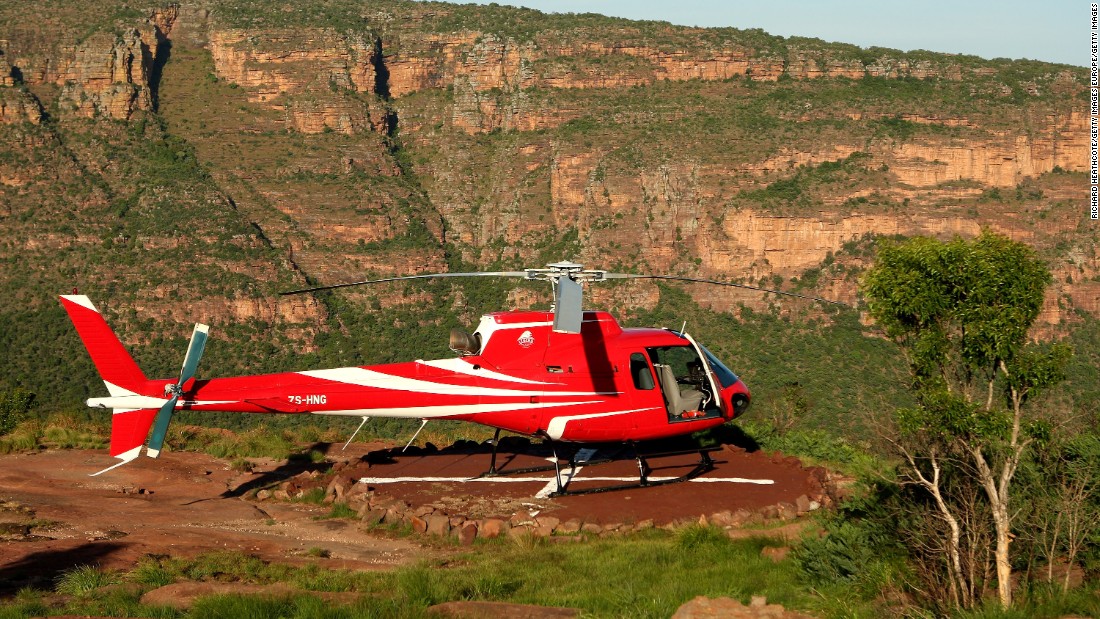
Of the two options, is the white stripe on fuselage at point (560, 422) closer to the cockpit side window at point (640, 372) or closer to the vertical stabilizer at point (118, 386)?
the cockpit side window at point (640, 372)

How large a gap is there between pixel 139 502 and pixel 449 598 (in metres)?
8.54

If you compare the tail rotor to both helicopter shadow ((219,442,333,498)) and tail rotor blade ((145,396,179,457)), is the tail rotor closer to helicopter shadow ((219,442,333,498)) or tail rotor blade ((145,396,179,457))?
tail rotor blade ((145,396,179,457))

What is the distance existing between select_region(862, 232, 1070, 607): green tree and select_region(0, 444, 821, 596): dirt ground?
237 inches

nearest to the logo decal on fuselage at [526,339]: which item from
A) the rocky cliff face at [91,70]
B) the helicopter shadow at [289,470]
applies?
the helicopter shadow at [289,470]

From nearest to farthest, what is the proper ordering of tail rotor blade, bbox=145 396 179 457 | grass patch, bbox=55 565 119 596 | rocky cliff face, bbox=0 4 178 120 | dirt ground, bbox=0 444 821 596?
grass patch, bbox=55 565 119 596 → dirt ground, bbox=0 444 821 596 → tail rotor blade, bbox=145 396 179 457 → rocky cliff face, bbox=0 4 178 120

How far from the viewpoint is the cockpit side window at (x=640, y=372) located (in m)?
21.0

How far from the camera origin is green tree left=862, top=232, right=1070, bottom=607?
40.4 ft

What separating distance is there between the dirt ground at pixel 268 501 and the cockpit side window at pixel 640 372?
1.93 m

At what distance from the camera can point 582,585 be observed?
14219 mm

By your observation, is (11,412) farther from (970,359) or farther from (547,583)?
(970,359)

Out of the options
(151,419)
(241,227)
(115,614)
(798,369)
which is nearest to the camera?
(115,614)

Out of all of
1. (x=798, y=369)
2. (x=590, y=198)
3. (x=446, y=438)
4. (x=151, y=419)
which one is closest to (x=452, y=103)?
(x=590, y=198)

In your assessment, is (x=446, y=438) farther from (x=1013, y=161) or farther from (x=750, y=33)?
(x=750, y=33)

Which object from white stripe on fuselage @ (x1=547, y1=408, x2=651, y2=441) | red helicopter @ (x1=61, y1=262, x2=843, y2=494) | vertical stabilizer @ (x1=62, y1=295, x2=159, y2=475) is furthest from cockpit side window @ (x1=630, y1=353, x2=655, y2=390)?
vertical stabilizer @ (x1=62, y1=295, x2=159, y2=475)
